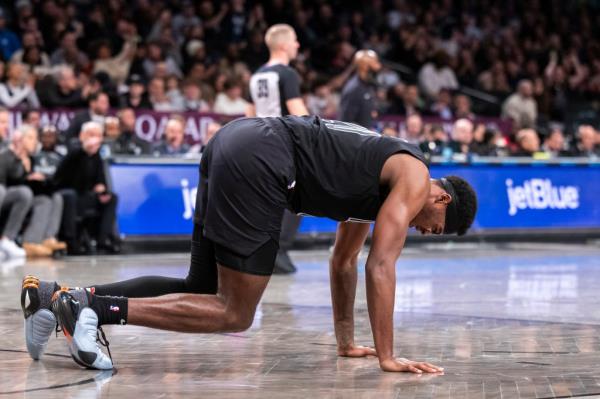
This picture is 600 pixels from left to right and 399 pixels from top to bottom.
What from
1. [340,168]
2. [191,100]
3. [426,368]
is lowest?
[426,368]

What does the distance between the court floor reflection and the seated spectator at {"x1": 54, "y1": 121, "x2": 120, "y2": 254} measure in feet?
8.54

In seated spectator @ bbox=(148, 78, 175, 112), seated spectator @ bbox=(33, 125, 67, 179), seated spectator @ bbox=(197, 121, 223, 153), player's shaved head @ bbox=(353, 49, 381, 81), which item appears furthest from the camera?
seated spectator @ bbox=(148, 78, 175, 112)

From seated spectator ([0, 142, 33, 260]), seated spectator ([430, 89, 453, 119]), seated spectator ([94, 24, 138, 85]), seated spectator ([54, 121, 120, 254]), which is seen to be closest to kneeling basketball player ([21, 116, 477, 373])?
seated spectator ([0, 142, 33, 260])

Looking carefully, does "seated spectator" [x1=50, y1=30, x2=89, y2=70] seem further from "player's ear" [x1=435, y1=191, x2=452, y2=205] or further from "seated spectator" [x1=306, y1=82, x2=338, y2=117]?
"player's ear" [x1=435, y1=191, x2=452, y2=205]

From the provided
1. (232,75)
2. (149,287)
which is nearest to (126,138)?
(232,75)

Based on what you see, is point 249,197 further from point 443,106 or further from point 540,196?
point 443,106

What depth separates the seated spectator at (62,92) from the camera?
16.1 m

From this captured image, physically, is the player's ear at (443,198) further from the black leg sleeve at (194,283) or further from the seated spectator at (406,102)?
the seated spectator at (406,102)

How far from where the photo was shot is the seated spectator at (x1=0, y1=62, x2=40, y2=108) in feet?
51.8

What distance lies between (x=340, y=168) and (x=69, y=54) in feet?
42.6

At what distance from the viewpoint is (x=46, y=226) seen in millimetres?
13648

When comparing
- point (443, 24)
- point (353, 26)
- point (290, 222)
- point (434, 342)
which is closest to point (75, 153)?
point (290, 222)

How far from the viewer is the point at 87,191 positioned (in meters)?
13.8

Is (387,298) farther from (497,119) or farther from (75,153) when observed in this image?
(497,119)
